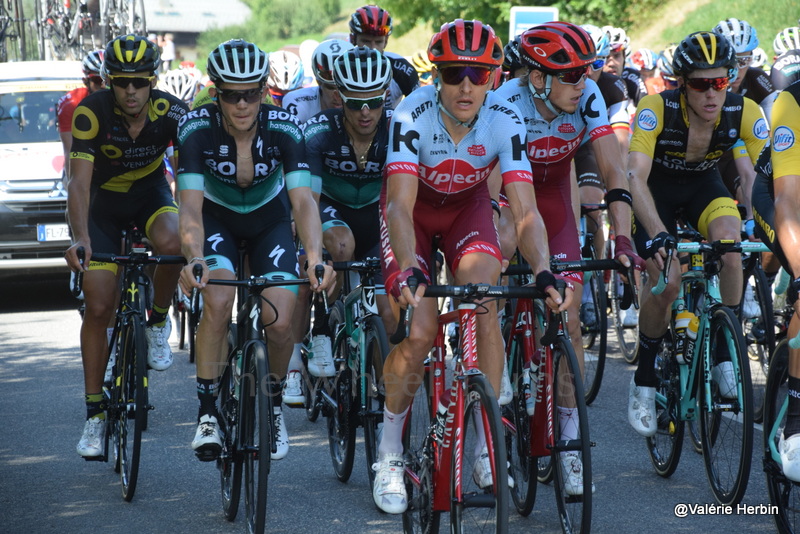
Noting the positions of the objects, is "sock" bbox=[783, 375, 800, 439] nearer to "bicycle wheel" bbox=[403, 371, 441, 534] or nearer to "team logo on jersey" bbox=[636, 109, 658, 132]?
"bicycle wheel" bbox=[403, 371, 441, 534]

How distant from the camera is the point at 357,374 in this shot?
19.1 ft

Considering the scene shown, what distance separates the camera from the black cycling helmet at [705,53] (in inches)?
222

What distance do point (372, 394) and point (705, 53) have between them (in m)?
2.61

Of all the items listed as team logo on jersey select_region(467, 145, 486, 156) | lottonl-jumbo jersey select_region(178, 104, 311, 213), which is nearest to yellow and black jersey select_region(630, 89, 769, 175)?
team logo on jersey select_region(467, 145, 486, 156)

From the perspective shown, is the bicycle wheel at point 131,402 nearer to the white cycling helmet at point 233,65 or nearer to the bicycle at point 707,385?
the white cycling helmet at point 233,65

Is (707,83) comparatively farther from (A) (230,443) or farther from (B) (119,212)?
(B) (119,212)

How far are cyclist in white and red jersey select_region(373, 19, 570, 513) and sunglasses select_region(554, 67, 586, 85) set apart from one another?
71 cm

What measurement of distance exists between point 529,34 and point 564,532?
8.53 feet

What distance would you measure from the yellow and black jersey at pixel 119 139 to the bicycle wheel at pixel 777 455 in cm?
357

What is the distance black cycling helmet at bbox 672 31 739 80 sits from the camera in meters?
5.63

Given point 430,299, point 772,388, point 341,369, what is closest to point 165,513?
point 341,369

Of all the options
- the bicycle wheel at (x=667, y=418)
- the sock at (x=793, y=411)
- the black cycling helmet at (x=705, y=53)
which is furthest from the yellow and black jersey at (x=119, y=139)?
the sock at (x=793, y=411)

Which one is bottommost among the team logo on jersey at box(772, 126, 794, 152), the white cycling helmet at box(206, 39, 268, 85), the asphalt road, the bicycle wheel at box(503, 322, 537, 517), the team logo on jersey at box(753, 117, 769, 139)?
the asphalt road

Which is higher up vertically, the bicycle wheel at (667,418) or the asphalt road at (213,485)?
the bicycle wheel at (667,418)
